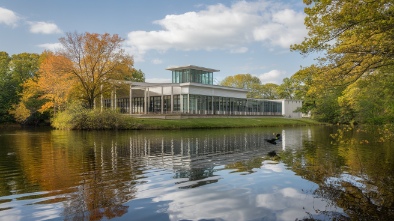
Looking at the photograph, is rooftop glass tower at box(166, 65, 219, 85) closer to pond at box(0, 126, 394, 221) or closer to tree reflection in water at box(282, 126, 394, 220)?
Result: tree reflection in water at box(282, 126, 394, 220)

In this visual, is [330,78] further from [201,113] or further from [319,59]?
[201,113]

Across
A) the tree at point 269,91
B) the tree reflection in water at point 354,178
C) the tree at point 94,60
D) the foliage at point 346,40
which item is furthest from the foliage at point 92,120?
the tree at point 269,91

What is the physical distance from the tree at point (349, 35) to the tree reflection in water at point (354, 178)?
3.58 meters

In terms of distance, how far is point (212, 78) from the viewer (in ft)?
218

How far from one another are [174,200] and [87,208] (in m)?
2.16

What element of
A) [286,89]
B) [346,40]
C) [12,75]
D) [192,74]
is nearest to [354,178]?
[346,40]

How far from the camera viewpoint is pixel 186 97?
58.4m

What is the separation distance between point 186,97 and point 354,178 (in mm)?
48042

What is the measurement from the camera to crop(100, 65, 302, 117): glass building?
192 feet

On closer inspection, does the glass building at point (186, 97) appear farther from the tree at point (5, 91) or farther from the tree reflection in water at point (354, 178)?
the tree reflection in water at point (354, 178)

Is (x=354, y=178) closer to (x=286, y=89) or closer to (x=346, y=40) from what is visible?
(x=346, y=40)

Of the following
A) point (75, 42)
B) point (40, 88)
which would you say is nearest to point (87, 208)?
point (75, 42)

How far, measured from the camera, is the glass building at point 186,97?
58.6m

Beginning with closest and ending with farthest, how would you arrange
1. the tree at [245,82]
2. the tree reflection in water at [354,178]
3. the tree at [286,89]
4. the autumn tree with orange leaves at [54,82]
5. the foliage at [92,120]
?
the tree reflection in water at [354,178]
the foliage at [92,120]
the autumn tree with orange leaves at [54,82]
the tree at [286,89]
the tree at [245,82]
